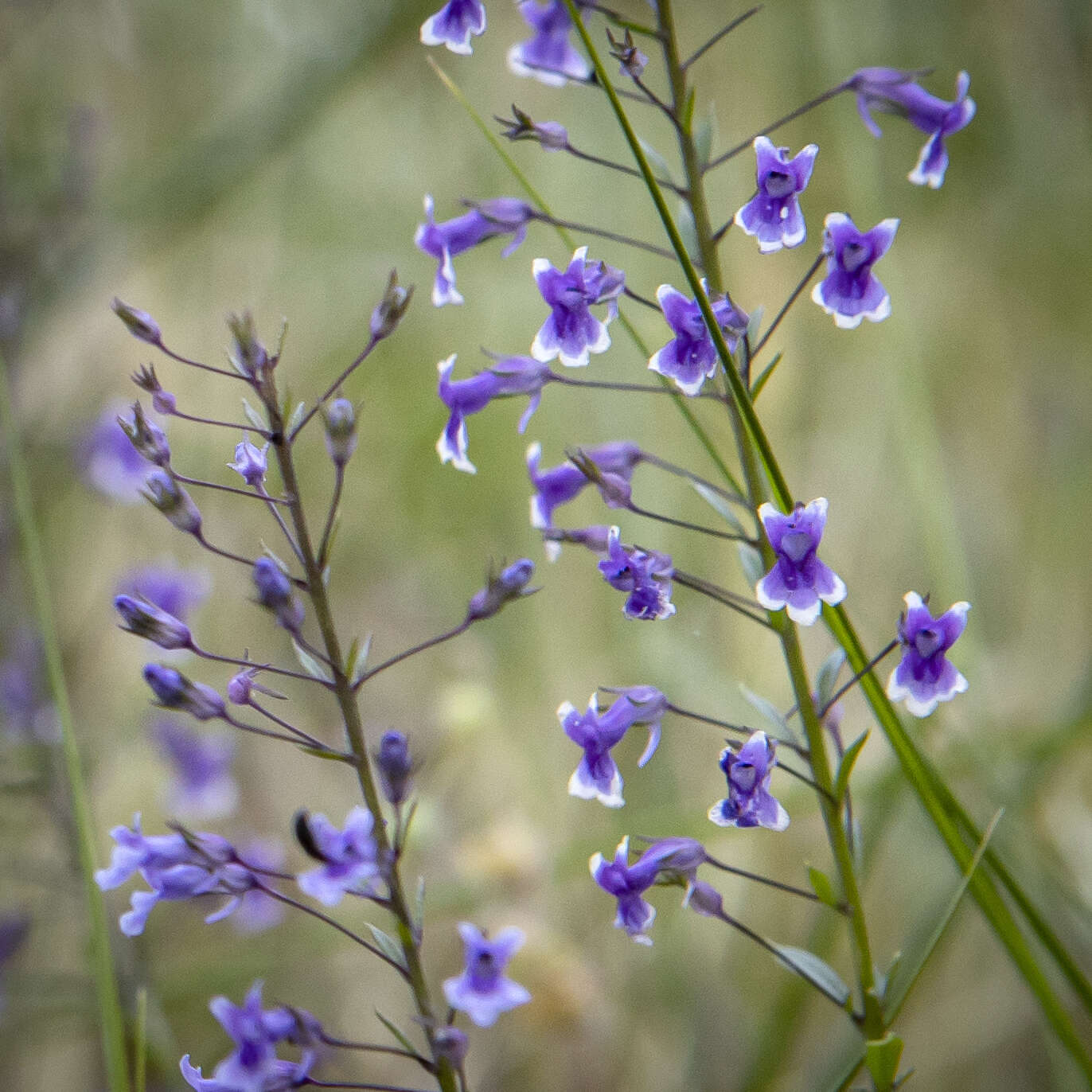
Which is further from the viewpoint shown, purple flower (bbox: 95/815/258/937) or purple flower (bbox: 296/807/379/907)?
purple flower (bbox: 95/815/258/937)

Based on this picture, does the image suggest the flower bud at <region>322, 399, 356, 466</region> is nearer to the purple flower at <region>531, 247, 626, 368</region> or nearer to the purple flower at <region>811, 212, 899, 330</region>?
the purple flower at <region>531, 247, 626, 368</region>

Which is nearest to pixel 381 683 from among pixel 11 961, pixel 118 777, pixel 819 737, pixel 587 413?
pixel 118 777

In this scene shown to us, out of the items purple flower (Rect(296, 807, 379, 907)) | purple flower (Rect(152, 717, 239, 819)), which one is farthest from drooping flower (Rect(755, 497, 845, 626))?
purple flower (Rect(152, 717, 239, 819))

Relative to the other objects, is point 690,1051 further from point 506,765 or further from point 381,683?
point 381,683

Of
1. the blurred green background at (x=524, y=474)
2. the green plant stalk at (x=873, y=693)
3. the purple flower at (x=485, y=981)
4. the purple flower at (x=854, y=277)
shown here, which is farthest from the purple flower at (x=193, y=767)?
the purple flower at (x=854, y=277)

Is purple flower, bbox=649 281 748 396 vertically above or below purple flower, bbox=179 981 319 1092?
above
